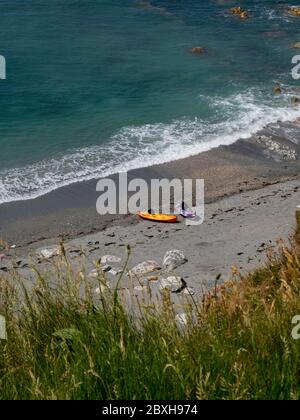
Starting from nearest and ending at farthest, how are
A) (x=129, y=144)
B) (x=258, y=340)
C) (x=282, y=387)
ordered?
1. (x=282, y=387)
2. (x=258, y=340)
3. (x=129, y=144)

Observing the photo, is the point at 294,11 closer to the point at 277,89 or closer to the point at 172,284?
the point at 277,89

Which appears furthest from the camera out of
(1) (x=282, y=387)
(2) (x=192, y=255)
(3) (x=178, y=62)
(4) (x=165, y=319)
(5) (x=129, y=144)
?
(3) (x=178, y=62)

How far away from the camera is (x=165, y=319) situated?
16.7 feet

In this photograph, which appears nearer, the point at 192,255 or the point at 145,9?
the point at 192,255

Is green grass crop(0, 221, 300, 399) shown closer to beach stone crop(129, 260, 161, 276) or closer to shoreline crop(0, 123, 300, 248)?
beach stone crop(129, 260, 161, 276)

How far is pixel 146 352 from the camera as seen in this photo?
4.71 m

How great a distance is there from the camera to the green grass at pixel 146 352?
14.2 feet

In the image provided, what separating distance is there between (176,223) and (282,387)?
14.6m

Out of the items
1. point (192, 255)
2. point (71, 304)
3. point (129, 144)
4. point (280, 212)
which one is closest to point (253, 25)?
point (129, 144)

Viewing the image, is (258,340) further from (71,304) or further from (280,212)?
(280,212)

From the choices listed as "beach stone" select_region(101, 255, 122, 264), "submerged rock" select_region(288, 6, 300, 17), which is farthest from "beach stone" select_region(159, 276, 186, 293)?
"submerged rock" select_region(288, 6, 300, 17)

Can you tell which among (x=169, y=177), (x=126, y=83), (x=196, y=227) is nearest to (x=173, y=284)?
(x=196, y=227)

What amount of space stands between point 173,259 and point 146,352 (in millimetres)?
11404

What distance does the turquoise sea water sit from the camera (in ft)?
77.9
